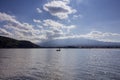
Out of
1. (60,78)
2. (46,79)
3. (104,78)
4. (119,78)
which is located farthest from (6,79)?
(119,78)

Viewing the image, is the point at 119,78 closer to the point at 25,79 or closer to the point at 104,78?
the point at 104,78

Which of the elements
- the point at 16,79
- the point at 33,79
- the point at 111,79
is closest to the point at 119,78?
the point at 111,79

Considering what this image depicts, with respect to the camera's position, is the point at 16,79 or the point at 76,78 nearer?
the point at 16,79

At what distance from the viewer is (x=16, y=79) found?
40.4 metres

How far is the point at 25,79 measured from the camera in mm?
41000

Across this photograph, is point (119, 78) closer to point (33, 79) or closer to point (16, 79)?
point (33, 79)

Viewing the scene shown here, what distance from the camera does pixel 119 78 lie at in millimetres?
42062

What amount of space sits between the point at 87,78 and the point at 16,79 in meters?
17.7

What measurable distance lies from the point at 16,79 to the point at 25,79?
2.13 metres

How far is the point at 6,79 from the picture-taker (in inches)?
1607

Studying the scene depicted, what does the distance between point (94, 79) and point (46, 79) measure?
467 inches

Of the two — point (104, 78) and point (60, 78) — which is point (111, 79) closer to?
point (104, 78)

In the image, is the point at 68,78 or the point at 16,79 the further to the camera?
the point at 68,78

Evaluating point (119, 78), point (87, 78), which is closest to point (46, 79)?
point (87, 78)
